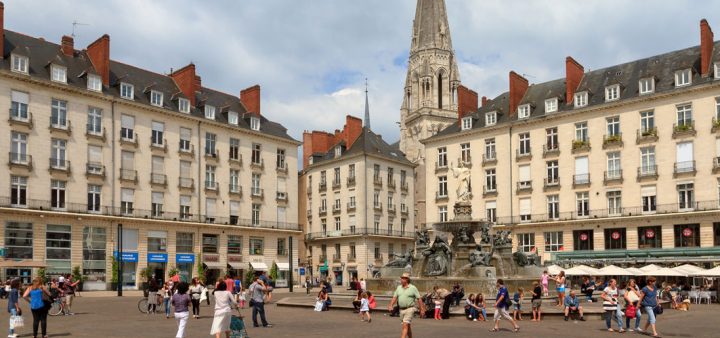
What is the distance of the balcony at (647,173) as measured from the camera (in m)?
51.7

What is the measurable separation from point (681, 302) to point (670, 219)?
20303mm

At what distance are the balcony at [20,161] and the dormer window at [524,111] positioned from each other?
120ft

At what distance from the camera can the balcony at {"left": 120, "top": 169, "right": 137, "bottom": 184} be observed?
175ft

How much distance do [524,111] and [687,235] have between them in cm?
1648

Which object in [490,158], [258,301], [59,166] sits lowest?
[258,301]

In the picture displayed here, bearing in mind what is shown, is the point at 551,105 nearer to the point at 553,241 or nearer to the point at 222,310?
the point at 553,241

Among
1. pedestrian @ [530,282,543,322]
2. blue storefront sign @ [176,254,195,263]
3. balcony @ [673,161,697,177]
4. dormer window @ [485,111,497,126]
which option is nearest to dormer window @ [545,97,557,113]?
dormer window @ [485,111,497,126]

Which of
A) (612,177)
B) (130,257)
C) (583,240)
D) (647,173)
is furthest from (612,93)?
(130,257)

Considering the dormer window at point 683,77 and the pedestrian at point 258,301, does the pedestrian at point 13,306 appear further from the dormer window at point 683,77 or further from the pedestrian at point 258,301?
the dormer window at point 683,77

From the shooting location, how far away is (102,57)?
177 ft

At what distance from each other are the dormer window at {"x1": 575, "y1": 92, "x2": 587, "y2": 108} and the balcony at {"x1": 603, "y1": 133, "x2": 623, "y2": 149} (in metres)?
3.35

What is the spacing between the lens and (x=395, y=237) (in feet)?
239

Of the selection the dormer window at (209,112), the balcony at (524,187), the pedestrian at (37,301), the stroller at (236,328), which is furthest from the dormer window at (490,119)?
the stroller at (236,328)

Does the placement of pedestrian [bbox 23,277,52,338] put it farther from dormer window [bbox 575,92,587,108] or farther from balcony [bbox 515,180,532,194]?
dormer window [bbox 575,92,587,108]
